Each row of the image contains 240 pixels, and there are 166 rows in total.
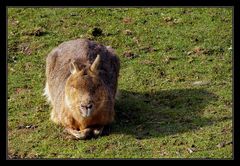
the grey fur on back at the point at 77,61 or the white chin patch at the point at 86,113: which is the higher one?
the grey fur on back at the point at 77,61

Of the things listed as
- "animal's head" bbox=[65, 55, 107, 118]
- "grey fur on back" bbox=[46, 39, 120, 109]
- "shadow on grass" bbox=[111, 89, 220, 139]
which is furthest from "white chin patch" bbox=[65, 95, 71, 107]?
"shadow on grass" bbox=[111, 89, 220, 139]

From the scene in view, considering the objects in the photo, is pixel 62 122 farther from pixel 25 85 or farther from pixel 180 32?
pixel 180 32

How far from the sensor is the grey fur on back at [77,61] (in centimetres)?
917

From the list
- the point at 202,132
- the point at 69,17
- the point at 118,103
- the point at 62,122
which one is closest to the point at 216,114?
the point at 202,132

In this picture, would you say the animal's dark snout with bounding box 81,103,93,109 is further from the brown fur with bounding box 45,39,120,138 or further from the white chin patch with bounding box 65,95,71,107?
the white chin patch with bounding box 65,95,71,107

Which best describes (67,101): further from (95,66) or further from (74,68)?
(95,66)

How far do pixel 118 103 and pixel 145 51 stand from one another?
6.70 feet

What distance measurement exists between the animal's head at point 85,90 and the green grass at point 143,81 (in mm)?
427

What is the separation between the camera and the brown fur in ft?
26.8

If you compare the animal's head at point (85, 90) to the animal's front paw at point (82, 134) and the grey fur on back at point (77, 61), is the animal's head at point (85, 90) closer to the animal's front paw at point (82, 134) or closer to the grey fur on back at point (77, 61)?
the animal's front paw at point (82, 134)

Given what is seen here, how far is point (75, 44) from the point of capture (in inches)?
384

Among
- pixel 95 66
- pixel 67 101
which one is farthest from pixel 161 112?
pixel 67 101

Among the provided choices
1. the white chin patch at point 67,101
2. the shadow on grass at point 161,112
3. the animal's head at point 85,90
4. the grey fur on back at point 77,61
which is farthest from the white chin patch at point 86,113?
the grey fur on back at point 77,61

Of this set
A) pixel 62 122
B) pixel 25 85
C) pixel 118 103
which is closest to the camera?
pixel 62 122
